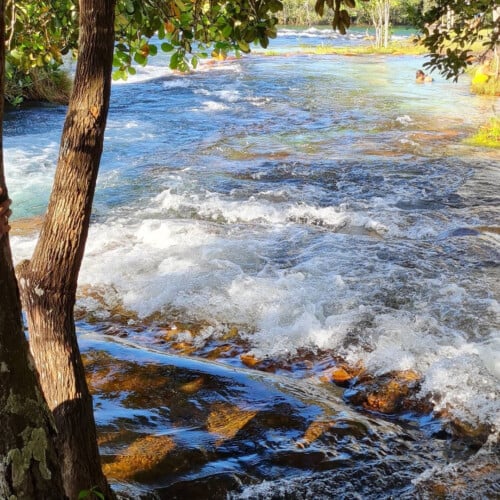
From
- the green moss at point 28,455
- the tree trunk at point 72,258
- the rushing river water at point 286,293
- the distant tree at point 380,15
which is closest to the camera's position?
the green moss at point 28,455

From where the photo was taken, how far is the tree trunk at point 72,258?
2.69 meters

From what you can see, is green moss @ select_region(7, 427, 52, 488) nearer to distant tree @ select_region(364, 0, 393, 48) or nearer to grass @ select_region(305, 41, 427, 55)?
grass @ select_region(305, 41, 427, 55)

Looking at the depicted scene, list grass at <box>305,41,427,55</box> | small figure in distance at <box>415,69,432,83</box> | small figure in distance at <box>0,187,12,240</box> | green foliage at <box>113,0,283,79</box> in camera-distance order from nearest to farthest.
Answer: small figure in distance at <box>0,187,12,240</box> → green foliage at <box>113,0,283,79</box> → small figure in distance at <box>415,69,432,83</box> → grass at <box>305,41,427,55</box>

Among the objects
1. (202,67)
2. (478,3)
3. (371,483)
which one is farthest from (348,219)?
(202,67)

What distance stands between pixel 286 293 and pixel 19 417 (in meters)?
5.60

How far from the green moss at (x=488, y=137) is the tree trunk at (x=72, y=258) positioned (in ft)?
45.6

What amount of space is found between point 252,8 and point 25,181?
10.1 m

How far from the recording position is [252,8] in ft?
12.8

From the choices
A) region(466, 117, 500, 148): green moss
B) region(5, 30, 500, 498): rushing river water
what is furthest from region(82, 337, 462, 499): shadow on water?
region(466, 117, 500, 148): green moss

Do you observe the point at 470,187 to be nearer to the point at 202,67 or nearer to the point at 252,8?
the point at 252,8

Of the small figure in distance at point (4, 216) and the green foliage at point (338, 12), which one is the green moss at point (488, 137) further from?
the small figure in distance at point (4, 216)

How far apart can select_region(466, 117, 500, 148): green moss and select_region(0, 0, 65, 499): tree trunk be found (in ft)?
47.8

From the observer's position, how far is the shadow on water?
3828 mm

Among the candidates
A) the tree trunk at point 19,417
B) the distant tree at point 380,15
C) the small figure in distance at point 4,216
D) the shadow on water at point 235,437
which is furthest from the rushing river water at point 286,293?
the distant tree at point 380,15
